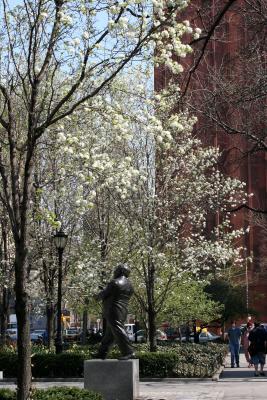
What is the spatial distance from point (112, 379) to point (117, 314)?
4.36ft

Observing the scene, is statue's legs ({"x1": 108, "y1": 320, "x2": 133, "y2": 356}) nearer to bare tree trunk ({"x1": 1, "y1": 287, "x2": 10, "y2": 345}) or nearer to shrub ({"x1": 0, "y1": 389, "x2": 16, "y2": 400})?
shrub ({"x1": 0, "y1": 389, "x2": 16, "y2": 400})

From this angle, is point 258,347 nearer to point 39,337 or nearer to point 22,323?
point 22,323

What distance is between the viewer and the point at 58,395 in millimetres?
10633

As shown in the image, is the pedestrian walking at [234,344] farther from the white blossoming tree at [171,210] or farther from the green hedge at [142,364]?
the green hedge at [142,364]

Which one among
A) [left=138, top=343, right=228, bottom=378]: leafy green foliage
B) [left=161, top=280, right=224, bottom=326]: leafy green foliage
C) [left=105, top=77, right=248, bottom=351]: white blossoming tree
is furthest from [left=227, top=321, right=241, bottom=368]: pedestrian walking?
[left=138, top=343, right=228, bottom=378]: leafy green foliage

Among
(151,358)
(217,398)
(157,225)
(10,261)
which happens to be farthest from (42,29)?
(10,261)

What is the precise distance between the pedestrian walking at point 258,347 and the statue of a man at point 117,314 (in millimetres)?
7185

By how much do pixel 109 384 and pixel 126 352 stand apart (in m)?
0.83

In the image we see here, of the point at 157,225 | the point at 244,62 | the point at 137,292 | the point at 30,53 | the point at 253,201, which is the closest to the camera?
the point at 30,53

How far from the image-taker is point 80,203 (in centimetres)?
1066

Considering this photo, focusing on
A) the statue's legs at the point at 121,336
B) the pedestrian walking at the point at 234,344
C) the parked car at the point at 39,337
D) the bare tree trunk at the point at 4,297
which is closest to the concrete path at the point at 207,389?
the statue's legs at the point at 121,336

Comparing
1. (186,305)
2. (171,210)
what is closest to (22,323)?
(171,210)

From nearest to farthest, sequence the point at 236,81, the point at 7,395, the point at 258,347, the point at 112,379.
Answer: the point at 7,395 < the point at 112,379 < the point at 236,81 < the point at 258,347

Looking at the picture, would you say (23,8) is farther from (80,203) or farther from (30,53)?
(80,203)
